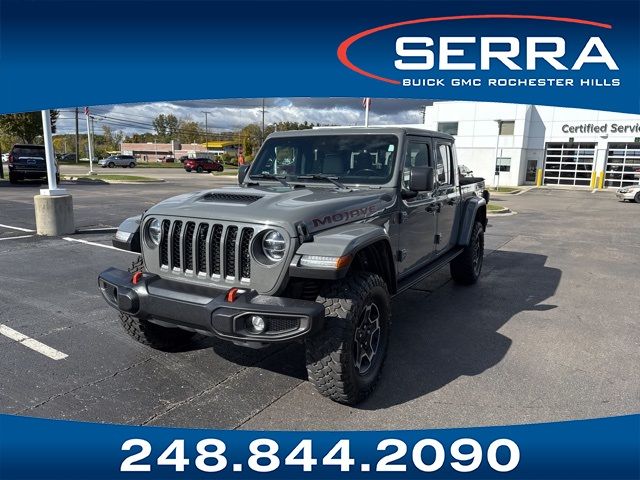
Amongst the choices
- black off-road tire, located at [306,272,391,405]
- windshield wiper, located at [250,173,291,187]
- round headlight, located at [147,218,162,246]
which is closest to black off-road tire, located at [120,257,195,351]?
round headlight, located at [147,218,162,246]

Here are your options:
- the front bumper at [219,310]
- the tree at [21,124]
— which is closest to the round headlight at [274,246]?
the front bumper at [219,310]

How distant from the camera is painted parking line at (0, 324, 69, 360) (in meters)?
4.13

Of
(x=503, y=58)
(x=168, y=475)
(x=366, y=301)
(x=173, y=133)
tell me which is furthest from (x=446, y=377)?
(x=173, y=133)

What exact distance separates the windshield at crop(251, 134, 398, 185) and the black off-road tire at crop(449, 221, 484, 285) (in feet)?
7.48

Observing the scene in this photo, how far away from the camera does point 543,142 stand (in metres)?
33.8

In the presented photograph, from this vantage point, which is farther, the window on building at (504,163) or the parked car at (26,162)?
the window on building at (504,163)

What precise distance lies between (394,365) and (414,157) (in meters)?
1.99

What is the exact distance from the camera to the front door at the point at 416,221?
4.48 meters

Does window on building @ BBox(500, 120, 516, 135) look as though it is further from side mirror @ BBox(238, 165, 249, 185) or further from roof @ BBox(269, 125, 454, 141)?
side mirror @ BBox(238, 165, 249, 185)

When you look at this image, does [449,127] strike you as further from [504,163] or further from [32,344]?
[32,344]

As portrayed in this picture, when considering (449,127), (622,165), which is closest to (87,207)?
(449,127)

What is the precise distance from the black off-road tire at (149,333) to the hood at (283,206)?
0.77 meters

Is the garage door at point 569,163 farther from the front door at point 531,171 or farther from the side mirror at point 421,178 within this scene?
the side mirror at point 421,178

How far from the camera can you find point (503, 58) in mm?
9172
